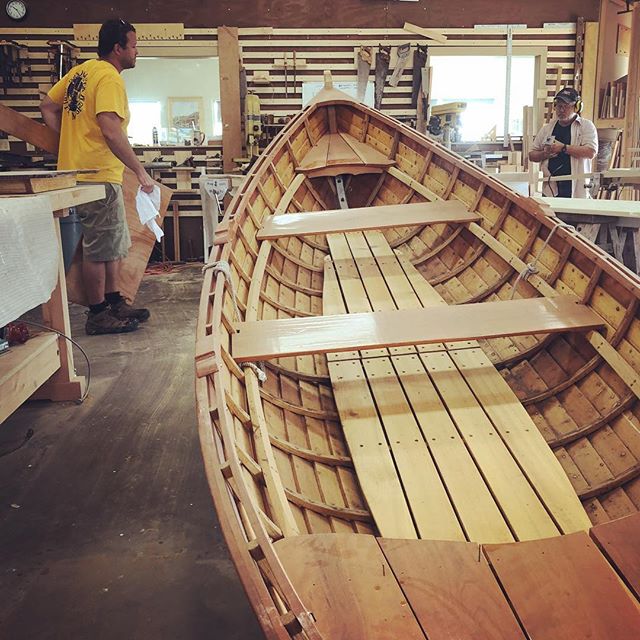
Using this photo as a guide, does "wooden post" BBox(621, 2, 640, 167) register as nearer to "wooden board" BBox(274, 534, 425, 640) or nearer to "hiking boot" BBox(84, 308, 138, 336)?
"hiking boot" BBox(84, 308, 138, 336)

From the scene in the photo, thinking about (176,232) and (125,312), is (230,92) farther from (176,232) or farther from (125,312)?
(125,312)

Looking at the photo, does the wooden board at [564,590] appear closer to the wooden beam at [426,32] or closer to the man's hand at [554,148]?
the man's hand at [554,148]

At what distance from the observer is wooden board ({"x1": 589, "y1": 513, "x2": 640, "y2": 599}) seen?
3.90 feet

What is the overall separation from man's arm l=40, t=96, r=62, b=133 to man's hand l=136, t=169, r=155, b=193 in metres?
0.79

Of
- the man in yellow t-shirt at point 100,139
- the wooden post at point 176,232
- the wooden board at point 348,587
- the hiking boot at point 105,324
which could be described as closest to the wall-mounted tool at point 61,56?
the wooden post at point 176,232

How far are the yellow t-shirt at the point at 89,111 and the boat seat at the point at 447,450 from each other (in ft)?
8.52

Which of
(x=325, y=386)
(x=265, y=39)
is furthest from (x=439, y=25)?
(x=325, y=386)

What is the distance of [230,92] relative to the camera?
25.1 feet

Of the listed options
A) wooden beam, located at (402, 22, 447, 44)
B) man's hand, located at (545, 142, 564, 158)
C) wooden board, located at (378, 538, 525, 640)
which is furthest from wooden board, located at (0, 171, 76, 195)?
wooden beam, located at (402, 22, 447, 44)

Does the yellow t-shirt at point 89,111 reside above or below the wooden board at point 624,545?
above

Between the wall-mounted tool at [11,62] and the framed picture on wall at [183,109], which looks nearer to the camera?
the wall-mounted tool at [11,62]

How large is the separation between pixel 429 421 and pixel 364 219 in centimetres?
151

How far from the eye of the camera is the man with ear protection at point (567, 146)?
562 cm

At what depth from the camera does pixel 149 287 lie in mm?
6535
